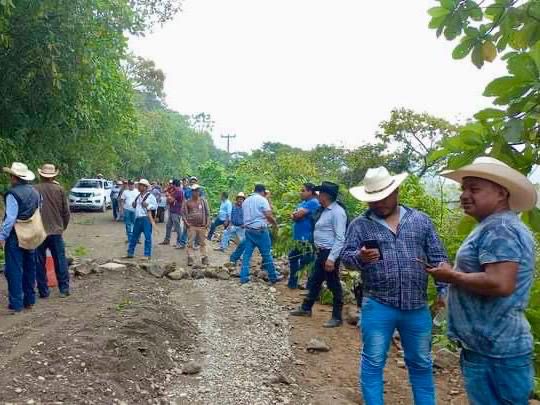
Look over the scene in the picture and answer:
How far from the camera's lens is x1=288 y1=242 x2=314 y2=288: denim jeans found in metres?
8.79

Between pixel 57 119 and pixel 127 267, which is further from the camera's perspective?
pixel 57 119

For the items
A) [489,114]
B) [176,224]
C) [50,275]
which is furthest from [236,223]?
[489,114]

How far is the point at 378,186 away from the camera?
3.84m

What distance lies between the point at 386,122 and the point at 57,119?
1541 centimetres

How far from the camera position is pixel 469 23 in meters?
2.52

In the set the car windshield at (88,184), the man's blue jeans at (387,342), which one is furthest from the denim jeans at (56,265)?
the car windshield at (88,184)

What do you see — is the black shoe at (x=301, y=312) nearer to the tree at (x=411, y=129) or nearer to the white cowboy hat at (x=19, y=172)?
the white cowboy hat at (x=19, y=172)

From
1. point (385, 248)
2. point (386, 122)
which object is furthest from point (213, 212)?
point (385, 248)

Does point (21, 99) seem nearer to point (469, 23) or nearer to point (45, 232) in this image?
point (45, 232)

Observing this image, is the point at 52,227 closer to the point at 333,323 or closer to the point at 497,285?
the point at 333,323

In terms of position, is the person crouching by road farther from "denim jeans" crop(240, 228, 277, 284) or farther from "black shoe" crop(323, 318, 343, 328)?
"denim jeans" crop(240, 228, 277, 284)

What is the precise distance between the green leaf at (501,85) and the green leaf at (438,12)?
1.50 ft

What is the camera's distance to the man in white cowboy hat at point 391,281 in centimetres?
365

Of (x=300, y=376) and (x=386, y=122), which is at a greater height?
(x=386, y=122)
